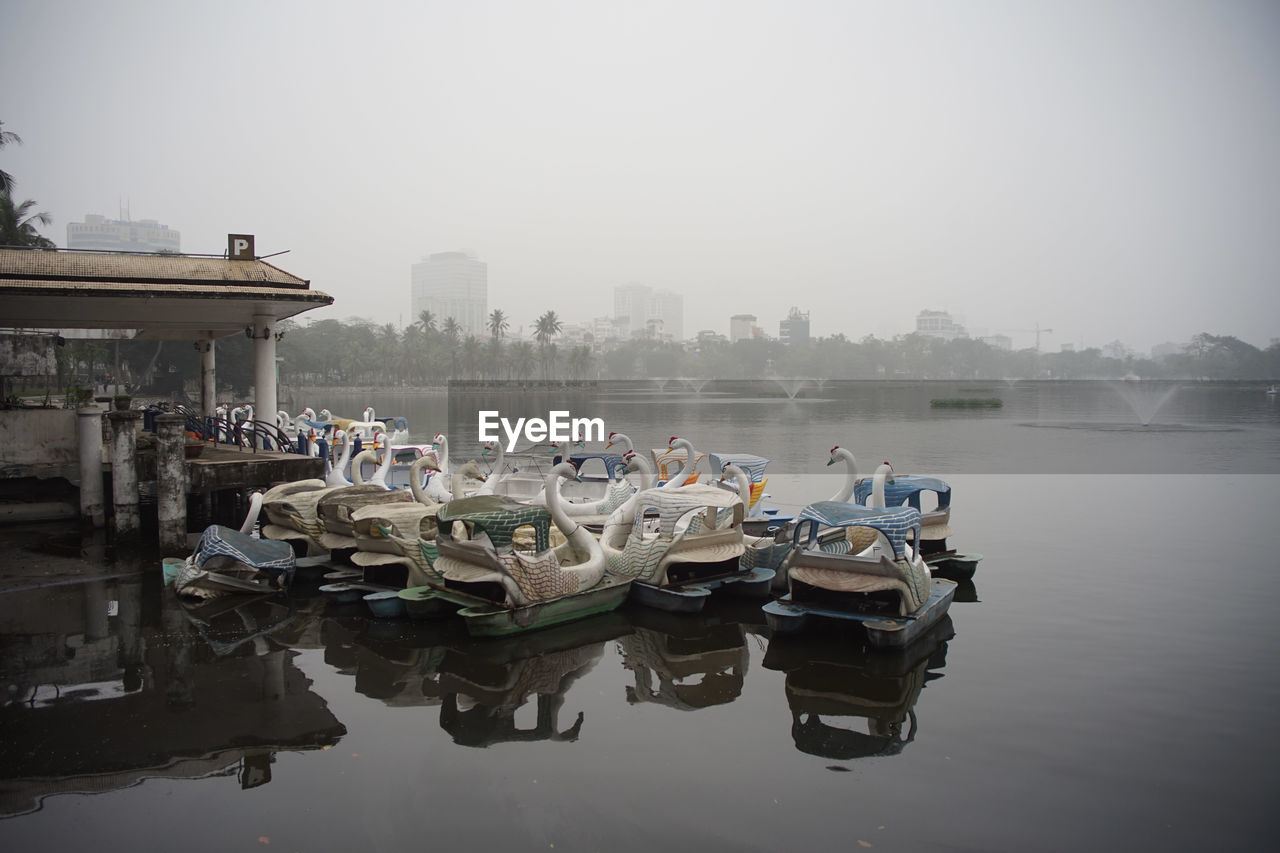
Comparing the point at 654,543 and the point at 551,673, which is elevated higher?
the point at 654,543

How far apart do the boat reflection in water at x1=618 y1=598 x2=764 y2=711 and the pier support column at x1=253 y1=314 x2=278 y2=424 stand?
37.9 feet

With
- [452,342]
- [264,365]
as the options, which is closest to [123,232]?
[452,342]

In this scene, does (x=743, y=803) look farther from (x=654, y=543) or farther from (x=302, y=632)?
(x=302, y=632)

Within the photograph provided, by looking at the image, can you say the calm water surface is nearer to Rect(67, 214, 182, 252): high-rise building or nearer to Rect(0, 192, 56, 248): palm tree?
Rect(0, 192, 56, 248): palm tree

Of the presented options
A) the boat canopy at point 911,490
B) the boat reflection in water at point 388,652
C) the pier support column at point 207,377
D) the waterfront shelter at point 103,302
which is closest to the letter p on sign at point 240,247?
the waterfront shelter at point 103,302

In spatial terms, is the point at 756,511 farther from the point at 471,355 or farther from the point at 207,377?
the point at 471,355

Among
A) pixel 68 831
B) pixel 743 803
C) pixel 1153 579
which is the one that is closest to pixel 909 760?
pixel 743 803

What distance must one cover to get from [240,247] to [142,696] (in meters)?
12.6

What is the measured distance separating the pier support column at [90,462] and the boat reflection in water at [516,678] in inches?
392

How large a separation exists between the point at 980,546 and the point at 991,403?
78.3 metres

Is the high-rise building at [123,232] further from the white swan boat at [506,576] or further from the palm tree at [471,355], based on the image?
the white swan boat at [506,576]

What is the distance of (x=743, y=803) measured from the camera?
21.6 ft

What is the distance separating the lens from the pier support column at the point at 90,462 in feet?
51.2

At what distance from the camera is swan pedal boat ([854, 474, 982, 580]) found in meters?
13.1
